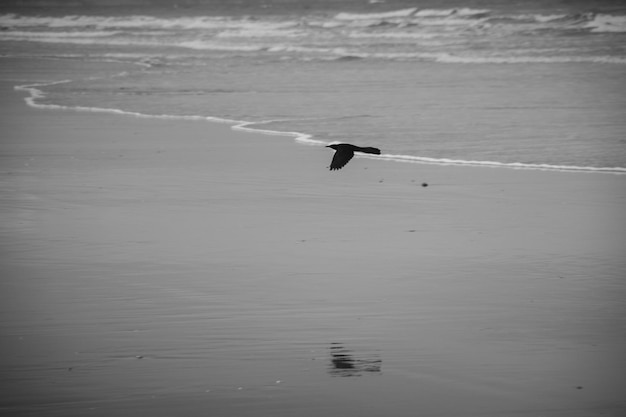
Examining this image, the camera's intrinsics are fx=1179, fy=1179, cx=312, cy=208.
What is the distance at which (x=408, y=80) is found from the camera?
25.0 metres

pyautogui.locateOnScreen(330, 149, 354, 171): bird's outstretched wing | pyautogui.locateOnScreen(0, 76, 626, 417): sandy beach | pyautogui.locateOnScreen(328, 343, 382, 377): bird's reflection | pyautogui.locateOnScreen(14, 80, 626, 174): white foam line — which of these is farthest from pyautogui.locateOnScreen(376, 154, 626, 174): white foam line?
pyautogui.locateOnScreen(328, 343, 382, 377): bird's reflection

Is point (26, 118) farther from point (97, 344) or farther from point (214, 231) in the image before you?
point (97, 344)

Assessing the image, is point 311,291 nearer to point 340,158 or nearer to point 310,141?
point 340,158

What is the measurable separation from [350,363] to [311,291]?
144 cm

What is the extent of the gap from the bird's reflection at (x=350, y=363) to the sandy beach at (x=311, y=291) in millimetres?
15

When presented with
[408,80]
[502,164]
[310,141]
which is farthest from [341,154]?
[408,80]

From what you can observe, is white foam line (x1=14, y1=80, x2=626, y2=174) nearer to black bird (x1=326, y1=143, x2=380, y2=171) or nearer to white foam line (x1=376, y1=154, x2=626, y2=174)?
white foam line (x1=376, y1=154, x2=626, y2=174)

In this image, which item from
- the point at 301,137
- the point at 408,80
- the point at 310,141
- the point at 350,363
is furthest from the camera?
the point at 408,80

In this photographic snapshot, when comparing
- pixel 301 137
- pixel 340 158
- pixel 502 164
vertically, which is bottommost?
pixel 301 137

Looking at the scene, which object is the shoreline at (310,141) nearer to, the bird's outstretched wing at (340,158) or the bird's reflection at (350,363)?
the bird's outstretched wing at (340,158)

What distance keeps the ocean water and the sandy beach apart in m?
2.53

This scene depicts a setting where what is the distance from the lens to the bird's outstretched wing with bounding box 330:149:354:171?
8773 millimetres

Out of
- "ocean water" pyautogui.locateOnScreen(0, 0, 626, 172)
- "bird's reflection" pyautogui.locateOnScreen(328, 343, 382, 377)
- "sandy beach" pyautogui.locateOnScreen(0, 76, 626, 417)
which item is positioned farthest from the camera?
"ocean water" pyautogui.locateOnScreen(0, 0, 626, 172)

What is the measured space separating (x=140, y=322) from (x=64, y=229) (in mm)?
2901
